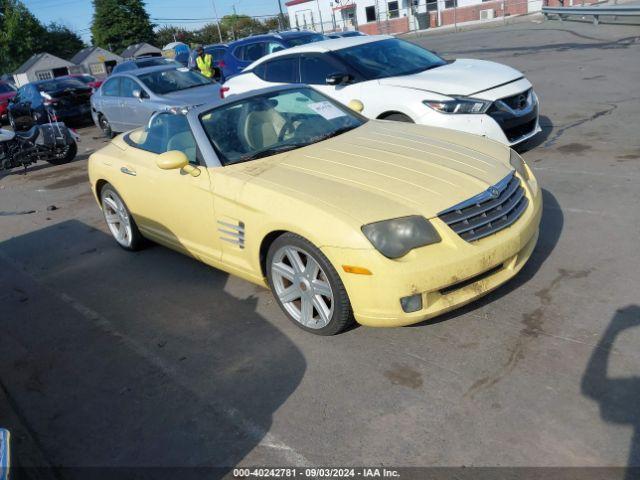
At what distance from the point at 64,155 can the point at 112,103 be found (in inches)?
64.9

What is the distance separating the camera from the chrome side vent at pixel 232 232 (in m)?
3.99

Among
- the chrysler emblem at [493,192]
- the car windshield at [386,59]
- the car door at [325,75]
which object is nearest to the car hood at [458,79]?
the car windshield at [386,59]

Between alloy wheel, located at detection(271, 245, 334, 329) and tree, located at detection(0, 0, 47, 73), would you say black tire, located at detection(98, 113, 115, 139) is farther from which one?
tree, located at detection(0, 0, 47, 73)

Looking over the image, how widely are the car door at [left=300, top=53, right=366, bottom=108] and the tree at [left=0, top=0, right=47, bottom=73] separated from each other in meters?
70.9

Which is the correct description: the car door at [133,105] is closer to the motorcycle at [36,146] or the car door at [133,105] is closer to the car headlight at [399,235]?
the motorcycle at [36,146]

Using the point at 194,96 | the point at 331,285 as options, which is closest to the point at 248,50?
the point at 194,96

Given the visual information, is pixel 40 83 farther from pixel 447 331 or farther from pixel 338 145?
pixel 447 331

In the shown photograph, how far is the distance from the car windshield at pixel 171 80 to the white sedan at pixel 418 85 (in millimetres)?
4044

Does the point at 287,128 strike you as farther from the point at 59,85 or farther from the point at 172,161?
the point at 59,85

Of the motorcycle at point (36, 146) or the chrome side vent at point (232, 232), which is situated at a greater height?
the chrome side vent at point (232, 232)

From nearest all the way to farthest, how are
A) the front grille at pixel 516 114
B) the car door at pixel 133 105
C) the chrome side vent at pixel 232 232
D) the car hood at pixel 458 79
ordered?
the chrome side vent at pixel 232 232 < the front grille at pixel 516 114 < the car hood at pixel 458 79 < the car door at pixel 133 105

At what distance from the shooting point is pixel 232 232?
13.4ft

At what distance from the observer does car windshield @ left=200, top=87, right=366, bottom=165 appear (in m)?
4.40

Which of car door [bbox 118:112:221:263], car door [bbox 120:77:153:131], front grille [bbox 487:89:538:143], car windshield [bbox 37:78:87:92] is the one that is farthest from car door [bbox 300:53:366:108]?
car windshield [bbox 37:78:87:92]
